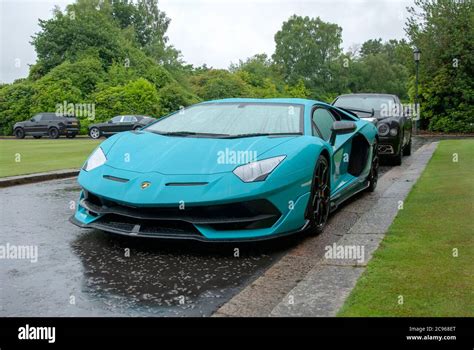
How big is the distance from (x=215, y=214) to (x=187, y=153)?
66 centimetres

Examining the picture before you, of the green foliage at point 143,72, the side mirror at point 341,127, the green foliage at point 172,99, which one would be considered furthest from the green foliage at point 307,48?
the side mirror at point 341,127

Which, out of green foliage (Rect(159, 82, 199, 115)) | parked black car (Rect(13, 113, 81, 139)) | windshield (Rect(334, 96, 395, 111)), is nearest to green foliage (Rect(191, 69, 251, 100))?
green foliage (Rect(159, 82, 199, 115))

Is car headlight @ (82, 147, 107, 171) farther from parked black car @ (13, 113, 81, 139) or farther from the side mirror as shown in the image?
parked black car @ (13, 113, 81, 139)

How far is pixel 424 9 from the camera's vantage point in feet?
98.8

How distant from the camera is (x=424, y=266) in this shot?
3748 millimetres

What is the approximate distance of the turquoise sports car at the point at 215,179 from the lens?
410cm

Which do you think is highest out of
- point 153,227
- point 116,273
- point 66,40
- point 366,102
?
point 66,40

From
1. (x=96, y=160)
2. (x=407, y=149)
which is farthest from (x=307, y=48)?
(x=96, y=160)

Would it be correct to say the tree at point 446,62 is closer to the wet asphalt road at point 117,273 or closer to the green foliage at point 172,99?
the green foliage at point 172,99

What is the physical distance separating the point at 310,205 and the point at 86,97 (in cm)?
3329

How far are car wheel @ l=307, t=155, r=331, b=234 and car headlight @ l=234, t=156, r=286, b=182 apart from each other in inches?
21.4

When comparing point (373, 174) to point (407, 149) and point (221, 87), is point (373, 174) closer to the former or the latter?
point (407, 149)
